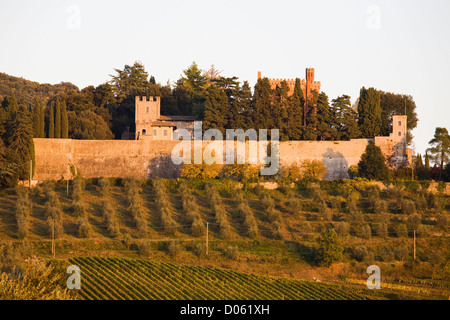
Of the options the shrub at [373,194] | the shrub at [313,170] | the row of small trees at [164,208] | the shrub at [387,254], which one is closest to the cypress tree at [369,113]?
the shrub at [313,170]

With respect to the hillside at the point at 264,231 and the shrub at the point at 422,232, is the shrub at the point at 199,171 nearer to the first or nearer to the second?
the hillside at the point at 264,231

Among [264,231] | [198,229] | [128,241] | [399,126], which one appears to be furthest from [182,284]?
[399,126]

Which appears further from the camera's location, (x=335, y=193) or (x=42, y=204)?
(x=335, y=193)

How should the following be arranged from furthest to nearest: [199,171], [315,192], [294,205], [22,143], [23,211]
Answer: [199,171] < [22,143] < [315,192] < [294,205] < [23,211]

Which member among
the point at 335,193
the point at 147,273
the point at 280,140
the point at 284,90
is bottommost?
the point at 147,273

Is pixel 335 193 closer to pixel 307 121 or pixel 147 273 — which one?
pixel 307 121

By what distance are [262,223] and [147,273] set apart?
9.79 metres

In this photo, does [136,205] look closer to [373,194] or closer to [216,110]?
[216,110]

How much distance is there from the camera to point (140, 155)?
4725 centimetres

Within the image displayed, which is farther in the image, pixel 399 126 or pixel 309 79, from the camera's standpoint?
pixel 309 79

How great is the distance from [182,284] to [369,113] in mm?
22218

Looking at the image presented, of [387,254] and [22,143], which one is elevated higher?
[22,143]

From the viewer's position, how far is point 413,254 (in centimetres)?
3878

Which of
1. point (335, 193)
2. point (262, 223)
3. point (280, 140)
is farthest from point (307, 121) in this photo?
point (262, 223)
